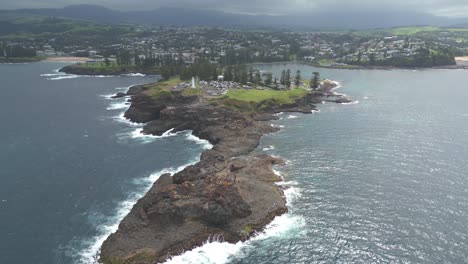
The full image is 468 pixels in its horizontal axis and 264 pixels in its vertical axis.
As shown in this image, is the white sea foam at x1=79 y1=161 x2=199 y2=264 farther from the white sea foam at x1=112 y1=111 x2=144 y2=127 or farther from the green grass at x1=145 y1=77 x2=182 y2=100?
the green grass at x1=145 y1=77 x2=182 y2=100

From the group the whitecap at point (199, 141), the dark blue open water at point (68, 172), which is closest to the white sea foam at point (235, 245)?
the dark blue open water at point (68, 172)

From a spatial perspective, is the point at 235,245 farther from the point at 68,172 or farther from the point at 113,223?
the point at 68,172

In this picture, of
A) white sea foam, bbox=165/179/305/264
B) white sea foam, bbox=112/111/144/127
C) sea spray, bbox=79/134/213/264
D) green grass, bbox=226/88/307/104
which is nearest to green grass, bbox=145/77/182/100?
white sea foam, bbox=112/111/144/127

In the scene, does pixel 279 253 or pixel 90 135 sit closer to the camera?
pixel 279 253

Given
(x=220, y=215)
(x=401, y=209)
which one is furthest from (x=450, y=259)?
(x=220, y=215)

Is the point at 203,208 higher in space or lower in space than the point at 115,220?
higher

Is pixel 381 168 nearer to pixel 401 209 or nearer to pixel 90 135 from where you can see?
pixel 401 209

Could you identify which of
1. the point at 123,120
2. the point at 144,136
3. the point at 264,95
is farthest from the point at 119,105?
the point at 264,95
